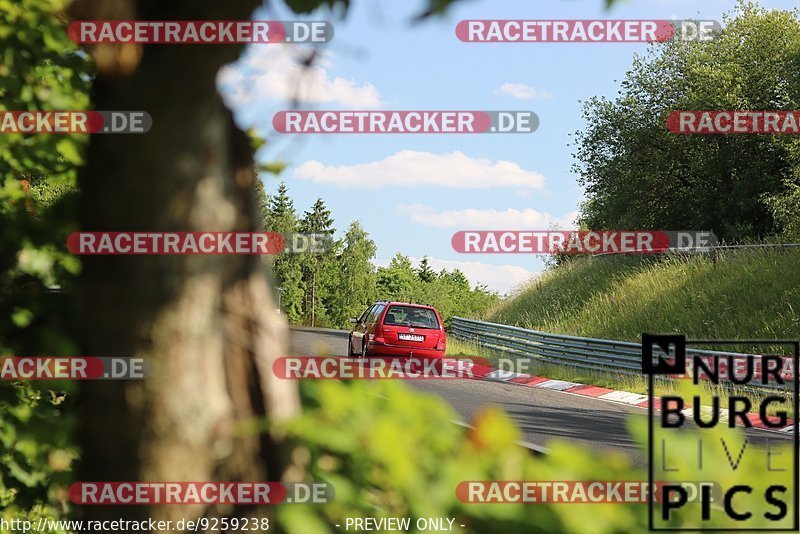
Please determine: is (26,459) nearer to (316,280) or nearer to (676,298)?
(676,298)

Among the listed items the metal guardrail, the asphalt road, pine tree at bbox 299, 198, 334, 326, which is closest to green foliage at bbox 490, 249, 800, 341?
the metal guardrail

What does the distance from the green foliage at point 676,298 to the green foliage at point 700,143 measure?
3.87 meters

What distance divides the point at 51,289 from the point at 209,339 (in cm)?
165

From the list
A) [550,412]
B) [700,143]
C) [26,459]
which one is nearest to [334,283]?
[700,143]

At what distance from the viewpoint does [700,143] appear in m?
36.5

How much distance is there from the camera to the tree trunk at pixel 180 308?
2.17 metres

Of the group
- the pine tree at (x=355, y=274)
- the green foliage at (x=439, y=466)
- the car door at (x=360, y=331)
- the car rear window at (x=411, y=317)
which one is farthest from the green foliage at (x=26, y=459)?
the pine tree at (x=355, y=274)

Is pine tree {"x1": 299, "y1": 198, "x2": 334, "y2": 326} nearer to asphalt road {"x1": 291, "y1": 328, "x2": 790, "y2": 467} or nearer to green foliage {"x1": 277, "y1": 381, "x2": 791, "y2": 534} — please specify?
asphalt road {"x1": 291, "y1": 328, "x2": 790, "y2": 467}

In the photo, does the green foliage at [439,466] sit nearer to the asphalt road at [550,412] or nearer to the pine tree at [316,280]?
the asphalt road at [550,412]

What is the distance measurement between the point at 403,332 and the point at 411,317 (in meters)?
0.53

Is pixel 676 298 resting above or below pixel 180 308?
below

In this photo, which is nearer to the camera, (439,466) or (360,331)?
(439,466)

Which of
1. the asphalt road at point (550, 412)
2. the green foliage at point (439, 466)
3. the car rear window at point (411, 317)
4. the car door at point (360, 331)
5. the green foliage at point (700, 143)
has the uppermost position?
the green foliage at point (700, 143)

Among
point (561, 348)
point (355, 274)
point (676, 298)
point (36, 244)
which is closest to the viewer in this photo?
point (36, 244)
